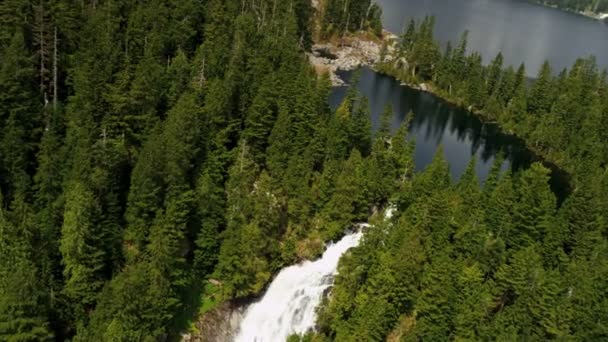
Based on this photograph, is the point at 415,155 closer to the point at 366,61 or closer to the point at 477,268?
the point at 477,268

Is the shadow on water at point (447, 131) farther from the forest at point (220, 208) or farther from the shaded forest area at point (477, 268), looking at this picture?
the forest at point (220, 208)

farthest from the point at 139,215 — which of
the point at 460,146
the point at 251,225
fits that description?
the point at 460,146

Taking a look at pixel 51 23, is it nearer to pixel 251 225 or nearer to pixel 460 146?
pixel 251 225

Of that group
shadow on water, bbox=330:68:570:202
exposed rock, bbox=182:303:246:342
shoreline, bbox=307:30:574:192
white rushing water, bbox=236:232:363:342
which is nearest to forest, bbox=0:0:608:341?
exposed rock, bbox=182:303:246:342

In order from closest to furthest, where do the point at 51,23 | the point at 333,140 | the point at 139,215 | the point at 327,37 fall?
the point at 139,215
the point at 51,23
the point at 333,140
the point at 327,37

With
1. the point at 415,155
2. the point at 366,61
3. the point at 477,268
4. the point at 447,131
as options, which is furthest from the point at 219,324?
the point at 366,61

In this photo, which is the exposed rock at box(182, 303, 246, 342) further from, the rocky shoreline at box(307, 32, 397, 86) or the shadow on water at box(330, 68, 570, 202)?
the rocky shoreline at box(307, 32, 397, 86)

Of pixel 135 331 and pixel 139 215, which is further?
pixel 139 215
